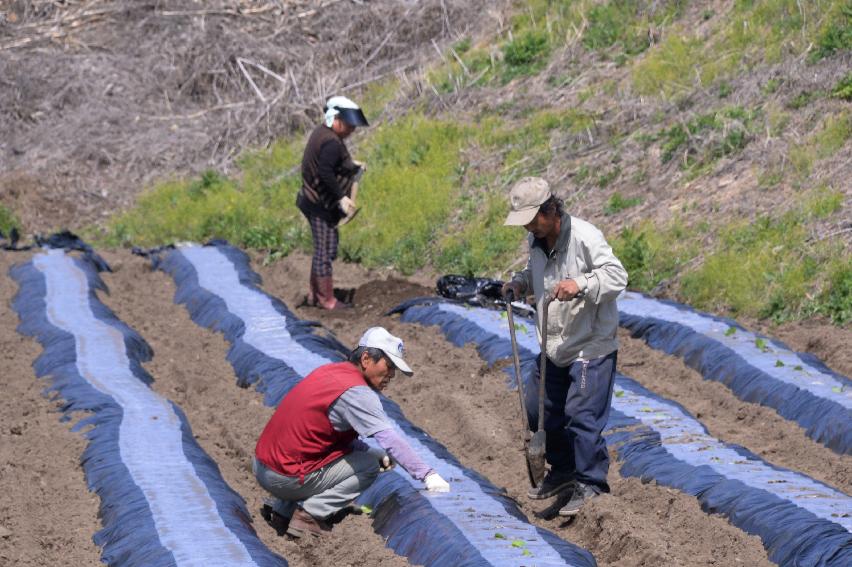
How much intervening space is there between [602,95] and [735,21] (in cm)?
169

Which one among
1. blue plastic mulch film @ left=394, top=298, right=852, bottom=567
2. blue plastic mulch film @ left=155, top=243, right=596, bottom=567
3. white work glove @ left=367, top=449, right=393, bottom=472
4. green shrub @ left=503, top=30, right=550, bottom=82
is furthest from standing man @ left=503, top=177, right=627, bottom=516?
green shrub @ left=503, top=30, right=550, bottom=82

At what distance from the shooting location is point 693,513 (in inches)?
228

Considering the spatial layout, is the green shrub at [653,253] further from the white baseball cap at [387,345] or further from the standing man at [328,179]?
the white baseball cap at [387,345]

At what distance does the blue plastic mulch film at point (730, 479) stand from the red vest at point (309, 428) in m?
1.02

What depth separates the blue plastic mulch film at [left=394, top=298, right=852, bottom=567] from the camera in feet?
16.9

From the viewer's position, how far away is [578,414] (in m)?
5.76

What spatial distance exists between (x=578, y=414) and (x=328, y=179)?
4.70m

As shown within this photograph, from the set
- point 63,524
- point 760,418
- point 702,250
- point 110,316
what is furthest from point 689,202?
point 63,524

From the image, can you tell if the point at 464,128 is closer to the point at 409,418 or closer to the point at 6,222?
the point at 6,222

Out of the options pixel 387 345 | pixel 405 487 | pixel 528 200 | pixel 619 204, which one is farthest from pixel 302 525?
pixel 619 204

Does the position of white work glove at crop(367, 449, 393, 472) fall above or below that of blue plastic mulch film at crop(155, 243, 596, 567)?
above

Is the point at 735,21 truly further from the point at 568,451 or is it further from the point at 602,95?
the point at 568,451

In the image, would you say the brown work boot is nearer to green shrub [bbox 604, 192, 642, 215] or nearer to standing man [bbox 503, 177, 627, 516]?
standing man [bbox 503, 177, 627, 516]

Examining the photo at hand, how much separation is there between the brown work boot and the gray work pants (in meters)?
0.03
